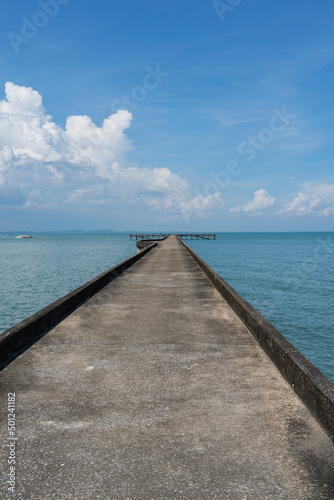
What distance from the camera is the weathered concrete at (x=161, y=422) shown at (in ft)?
8.14

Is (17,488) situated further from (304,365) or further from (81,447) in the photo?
(304,365)

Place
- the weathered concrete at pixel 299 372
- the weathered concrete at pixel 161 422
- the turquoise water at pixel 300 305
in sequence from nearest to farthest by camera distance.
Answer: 1. the weathered concrete at pixel 161 422
2. the weathered concrete at pixel 299 372
3. the turquoise water at pixel 300 305

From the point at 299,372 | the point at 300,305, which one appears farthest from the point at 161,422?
the point at 300,305

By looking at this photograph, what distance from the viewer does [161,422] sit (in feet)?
10.6

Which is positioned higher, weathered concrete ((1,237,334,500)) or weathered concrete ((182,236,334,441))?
weathered concrete ((182,236,334,441))

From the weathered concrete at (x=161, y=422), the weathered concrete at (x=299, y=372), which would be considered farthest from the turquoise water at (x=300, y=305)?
the weathered concrete at (x=161, y=422)

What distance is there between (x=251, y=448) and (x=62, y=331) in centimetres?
413

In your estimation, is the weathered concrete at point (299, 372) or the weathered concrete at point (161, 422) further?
the weathered concrete at point (299, 372)

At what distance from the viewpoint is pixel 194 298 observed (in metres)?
9.23

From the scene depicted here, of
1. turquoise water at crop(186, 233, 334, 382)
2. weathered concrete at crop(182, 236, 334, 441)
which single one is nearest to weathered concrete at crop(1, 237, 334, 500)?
weathered concrete at crop(182, 236, 334, 441)

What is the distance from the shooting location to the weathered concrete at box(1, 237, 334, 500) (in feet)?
8.14

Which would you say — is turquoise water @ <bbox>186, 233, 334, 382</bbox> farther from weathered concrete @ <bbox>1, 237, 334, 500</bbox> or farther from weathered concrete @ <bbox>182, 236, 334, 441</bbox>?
weathered concrete @ <bbox>1, 237, 334, 500</bbox>

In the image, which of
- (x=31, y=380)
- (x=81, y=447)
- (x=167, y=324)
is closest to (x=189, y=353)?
(x=167, y=324)

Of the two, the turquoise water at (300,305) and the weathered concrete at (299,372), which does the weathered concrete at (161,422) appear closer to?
the weathered concrete at (299,372)
